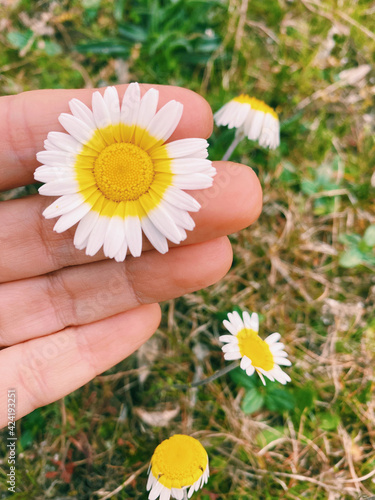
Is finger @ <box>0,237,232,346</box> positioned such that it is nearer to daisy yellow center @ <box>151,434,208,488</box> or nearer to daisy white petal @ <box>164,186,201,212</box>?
daisy white petal @ <box>164,186,201,212</box>

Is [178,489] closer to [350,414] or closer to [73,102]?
[350,414]

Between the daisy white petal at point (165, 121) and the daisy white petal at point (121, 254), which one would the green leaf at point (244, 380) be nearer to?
the daisy white petal at point (121, 254)

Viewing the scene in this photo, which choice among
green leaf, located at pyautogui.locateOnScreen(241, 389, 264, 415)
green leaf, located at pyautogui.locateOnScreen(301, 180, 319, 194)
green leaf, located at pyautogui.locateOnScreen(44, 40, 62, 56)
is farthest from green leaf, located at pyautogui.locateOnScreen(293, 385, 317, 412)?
green leaf, located at pyautogui.locateOnScreen(44, 40, 62, 56)

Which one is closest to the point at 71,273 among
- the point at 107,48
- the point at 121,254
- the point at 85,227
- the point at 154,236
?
the point at 85,227

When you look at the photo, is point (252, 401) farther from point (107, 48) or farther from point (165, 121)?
point (107, 48)

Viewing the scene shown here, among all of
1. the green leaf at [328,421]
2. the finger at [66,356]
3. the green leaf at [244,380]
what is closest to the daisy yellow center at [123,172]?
the finger at [66,356]
